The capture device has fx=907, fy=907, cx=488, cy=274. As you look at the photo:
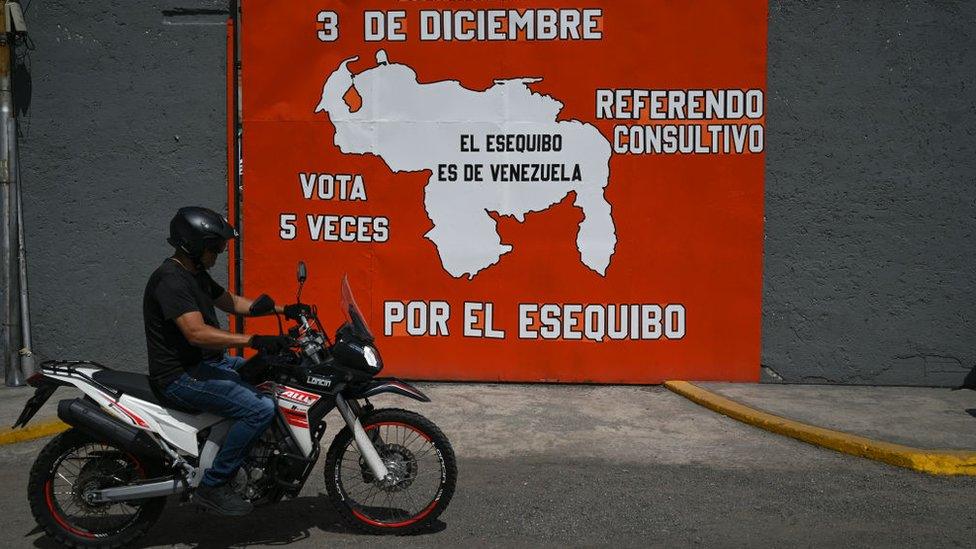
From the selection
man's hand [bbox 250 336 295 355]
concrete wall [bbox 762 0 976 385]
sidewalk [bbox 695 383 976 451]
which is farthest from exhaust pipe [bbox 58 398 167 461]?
concrete wall [bbox 762 0 976 385]

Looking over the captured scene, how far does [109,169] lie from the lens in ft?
29.5

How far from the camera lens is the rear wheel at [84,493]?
4.75 meters

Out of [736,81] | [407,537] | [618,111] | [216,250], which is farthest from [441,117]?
[407,537]

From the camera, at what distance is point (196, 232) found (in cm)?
481

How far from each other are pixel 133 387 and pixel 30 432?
276cm

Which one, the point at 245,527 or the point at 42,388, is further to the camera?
the point at 245,527

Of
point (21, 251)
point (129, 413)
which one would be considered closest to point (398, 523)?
point (129, 413)

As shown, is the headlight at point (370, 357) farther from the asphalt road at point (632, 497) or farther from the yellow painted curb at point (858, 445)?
the yellow painted curb at point (858, 445)

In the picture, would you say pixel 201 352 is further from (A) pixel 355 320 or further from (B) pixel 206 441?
(A) pixel 355 320

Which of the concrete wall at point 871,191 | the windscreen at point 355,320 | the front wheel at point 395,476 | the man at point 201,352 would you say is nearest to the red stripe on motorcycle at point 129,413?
the man at point 201,352

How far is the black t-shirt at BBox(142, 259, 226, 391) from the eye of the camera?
4.71 m

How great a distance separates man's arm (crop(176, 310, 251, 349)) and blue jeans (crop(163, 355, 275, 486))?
0.23m

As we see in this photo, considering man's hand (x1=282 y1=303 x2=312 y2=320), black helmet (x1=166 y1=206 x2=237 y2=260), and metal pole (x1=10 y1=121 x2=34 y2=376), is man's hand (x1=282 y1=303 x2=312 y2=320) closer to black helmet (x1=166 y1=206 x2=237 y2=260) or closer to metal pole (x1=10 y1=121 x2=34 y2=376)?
black helmet (x1=166 y1=206 x2=237 y2=260)

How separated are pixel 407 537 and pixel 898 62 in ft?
21.8
